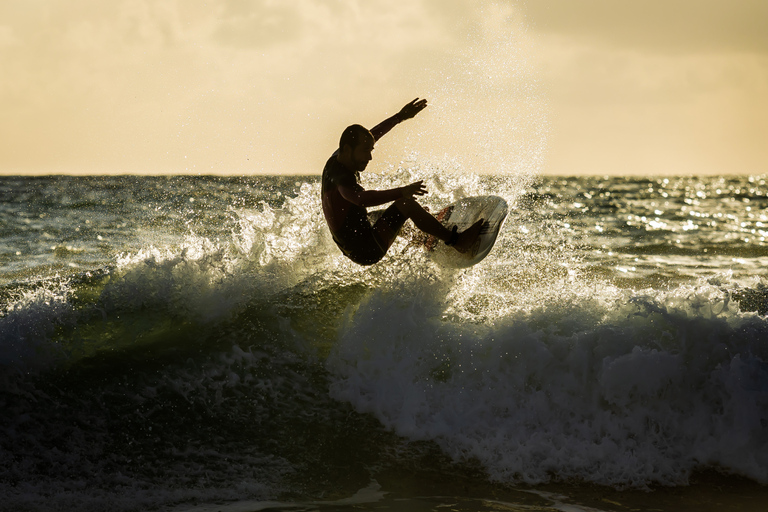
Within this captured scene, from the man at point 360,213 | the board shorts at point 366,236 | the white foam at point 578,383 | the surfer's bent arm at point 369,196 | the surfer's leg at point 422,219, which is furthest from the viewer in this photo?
the board shorts at point 366,236

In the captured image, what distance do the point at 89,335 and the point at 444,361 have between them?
3684mm

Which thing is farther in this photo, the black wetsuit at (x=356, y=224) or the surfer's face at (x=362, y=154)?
the black wetsuit at (x=356, y=224)

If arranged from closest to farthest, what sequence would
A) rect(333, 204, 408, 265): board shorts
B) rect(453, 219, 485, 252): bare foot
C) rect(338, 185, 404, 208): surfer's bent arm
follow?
1. rect(338, 185, 404, 208): surfer's bent arm
2. rect(333, 204, 408, 265): board shorts
3. rect(453, 219, 485, 252): bare foot

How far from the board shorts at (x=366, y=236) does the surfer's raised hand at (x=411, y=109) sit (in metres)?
1.18

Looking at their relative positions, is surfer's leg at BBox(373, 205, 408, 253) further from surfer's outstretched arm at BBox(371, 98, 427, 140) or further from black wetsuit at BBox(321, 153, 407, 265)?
surfer's outstretched arm at BBox(371, 98, 427, 140)

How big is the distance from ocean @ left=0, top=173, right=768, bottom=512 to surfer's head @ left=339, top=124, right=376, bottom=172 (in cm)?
146

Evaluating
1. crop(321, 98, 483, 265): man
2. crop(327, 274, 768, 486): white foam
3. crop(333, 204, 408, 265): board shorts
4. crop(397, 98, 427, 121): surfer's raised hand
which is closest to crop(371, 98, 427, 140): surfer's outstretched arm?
crop(397, 98, 427, 121): surfer's raised hand

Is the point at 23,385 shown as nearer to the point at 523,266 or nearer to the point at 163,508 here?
the point at 163,508

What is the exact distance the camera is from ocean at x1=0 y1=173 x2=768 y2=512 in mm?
5145

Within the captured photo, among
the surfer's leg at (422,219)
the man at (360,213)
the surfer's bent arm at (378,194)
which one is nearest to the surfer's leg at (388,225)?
the man at (360,213)

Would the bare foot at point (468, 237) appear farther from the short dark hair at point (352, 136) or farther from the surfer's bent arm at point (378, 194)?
the short dark hair at point (352, 136)

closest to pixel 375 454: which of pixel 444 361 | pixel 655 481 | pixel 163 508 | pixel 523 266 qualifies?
pixel 444 361

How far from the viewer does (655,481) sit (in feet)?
17.6

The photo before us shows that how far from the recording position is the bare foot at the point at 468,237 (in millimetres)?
6840
